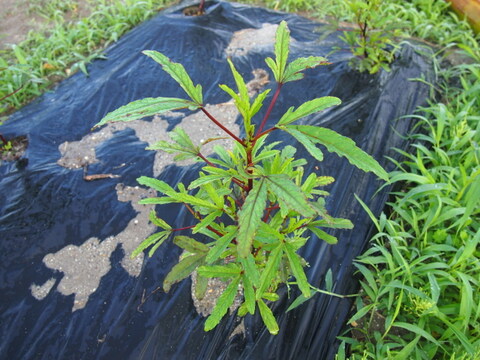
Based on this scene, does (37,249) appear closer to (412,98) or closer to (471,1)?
(412,98)

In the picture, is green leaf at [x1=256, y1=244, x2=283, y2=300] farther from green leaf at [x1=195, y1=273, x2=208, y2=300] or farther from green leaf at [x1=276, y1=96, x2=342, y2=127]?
green leaf at [x1=276, y1=96, x2=342, y2=127]

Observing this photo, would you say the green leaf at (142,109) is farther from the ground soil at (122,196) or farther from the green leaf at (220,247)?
the ground soil at (122,196)

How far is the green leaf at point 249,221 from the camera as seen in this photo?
2.68 feet

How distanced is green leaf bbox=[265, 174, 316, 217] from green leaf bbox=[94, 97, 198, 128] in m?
0.30

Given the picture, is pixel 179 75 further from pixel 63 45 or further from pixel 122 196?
pixel 63 45

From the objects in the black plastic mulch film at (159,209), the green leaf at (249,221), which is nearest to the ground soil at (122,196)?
the black plastic mulch film at (159,209)

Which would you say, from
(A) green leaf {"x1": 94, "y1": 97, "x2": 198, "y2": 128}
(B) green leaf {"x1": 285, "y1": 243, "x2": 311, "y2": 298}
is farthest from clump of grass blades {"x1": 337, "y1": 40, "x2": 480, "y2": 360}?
(A) green leaf {"x1": 94, "y1": 97, "x2": 198, "y2": 128}

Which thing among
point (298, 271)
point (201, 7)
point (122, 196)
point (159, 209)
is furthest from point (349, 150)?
point (201, 7)

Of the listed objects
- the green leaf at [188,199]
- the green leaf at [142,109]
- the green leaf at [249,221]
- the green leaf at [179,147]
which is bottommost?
the green leaf at [188,199]

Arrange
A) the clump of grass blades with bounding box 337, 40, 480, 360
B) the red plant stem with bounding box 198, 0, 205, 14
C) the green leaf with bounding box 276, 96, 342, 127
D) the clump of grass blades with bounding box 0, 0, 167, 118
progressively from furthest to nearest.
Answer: the red plant stem with bounding box 198, 0, 205, 14, the clump of grass blades with bounding box 0, 0, 167, 118, the clump of grass blades with bounding box 337, 40, 480, 360, the green leaf with bounding box 276, 96, 342, 127

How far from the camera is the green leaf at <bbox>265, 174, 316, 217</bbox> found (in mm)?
822

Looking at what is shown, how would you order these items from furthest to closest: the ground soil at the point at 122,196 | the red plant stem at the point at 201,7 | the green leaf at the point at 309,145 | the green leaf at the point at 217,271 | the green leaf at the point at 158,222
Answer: the red plant stem at the point at 201,7
the ground soil at the point at 122,196
the green leaf at the point at 158,222
the green leaf at the point at 217,271
the green leaf at the point at 309,145

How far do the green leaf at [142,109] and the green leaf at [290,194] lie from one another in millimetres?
296

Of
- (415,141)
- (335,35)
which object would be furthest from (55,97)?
(415,141)
